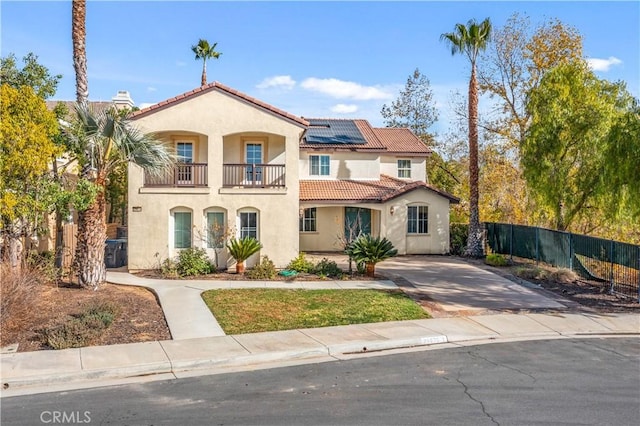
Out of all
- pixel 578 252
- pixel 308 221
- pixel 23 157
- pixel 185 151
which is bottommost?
pixel 578 252

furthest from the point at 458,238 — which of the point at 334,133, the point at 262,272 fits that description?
the point at 262,272

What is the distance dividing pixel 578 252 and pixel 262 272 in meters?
11.5

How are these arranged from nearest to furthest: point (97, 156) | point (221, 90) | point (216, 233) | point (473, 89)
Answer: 1. point (97, 156)
2. point (221, 90)
3. point (216, 233)
4. point (473, 89)

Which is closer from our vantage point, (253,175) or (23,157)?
(23,157)

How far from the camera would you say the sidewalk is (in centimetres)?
898

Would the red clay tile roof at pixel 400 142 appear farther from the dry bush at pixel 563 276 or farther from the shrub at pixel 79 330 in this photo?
the shrub at pixel 79 330

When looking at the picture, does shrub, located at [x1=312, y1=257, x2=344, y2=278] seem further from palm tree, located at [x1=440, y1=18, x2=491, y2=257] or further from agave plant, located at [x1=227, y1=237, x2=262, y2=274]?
palm tree, located at [x1=440, y1=18, x2=491, y2=257]

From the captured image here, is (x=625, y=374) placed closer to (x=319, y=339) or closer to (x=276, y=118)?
(x=319, y=339)

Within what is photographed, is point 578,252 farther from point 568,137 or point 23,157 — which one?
point 23,157

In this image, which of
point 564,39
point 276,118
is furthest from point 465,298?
point 564,39

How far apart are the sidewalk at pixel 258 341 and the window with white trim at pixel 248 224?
4214mm

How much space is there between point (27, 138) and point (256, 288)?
7.51m

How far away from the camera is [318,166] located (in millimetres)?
27250

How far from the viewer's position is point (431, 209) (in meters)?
26.0
